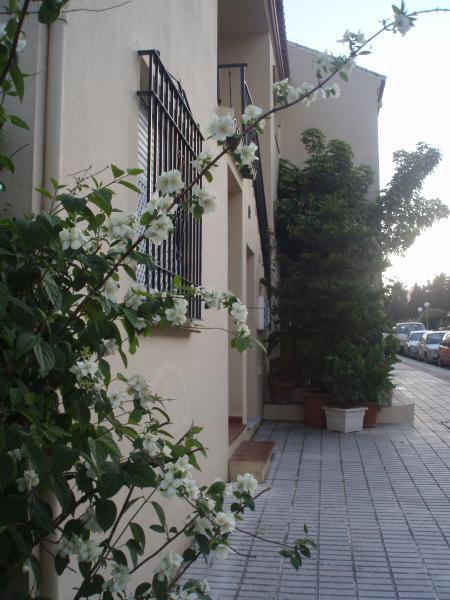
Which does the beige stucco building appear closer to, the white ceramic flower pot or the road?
the white ceramic flower pot

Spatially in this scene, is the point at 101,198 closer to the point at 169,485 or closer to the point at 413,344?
the point at 169,485

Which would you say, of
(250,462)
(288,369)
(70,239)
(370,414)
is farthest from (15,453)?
(288,369)

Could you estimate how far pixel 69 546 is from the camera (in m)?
1.74

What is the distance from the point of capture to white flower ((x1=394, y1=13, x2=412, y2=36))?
6.79ft

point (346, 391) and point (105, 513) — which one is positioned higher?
point (105, 513)

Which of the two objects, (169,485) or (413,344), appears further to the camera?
(413,344)

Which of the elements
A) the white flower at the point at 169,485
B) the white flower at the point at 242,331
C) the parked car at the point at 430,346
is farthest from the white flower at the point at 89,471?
the parked car at the point at 430,346

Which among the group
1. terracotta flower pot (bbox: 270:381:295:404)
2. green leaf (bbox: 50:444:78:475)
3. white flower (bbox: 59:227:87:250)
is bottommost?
terracotta flower pot (bbox: 270:381:295:404)

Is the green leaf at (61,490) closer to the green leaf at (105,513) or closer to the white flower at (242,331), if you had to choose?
the green leaf at (105,513)

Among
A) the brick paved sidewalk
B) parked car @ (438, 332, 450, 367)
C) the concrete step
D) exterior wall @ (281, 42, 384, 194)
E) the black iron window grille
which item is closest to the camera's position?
the black iron window grille

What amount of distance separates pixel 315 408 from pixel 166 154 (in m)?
6.34

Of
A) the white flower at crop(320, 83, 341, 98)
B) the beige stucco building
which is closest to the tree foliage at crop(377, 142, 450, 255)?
the beige stucco building

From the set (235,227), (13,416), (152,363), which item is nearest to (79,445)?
(13,416)

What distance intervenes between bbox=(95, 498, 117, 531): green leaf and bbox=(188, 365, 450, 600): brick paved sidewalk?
1296 mm
